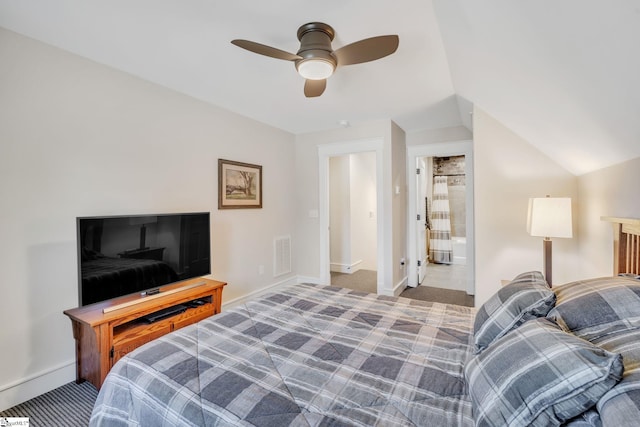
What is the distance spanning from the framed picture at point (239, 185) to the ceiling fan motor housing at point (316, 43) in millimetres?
1881

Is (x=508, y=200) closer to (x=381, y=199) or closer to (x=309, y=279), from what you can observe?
(x=381, y=199)

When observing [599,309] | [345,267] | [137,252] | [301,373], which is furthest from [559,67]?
[345,267]

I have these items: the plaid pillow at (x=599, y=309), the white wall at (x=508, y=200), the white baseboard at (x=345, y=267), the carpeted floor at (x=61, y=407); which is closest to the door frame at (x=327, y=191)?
the white baseboard at (x=345, y=267)

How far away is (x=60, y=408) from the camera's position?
188 cm

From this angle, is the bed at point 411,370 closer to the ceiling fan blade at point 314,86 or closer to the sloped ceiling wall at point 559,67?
the sloped ceiling wall at point 559,67

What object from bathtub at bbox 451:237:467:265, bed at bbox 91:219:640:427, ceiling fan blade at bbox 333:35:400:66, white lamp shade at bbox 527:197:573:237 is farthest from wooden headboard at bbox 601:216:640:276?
bathtub at bbox 451:237:467:265

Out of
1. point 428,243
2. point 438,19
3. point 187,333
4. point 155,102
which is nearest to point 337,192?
point 428,243

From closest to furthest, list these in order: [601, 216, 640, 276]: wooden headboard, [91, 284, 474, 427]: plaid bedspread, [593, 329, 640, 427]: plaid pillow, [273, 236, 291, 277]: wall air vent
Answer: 1. [593, 329, 640, 427]: plaid pillow
2. [91, 284, 474, 427]: plaid bedspread
3. [601, 216, 640, 276]: wooden headboard
4. [273, 236, 291, 277]: wall air vent

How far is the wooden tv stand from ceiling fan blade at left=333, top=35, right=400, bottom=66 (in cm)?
226

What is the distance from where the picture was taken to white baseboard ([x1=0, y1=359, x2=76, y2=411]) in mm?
1854

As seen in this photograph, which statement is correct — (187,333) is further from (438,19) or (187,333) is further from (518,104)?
(518,104)

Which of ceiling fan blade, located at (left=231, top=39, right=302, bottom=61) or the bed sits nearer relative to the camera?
the bed

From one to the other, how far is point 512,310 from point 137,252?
8.34 feet

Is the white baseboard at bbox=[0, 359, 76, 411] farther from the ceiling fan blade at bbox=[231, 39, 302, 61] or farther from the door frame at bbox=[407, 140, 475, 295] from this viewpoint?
the door frame at bbox=[407, 140, 475, 295]
